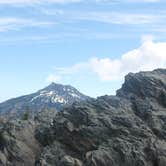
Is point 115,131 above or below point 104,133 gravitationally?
above

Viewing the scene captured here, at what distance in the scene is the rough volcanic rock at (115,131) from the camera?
74.1 m

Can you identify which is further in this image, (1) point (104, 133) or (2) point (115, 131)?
(1) point (104, 133)

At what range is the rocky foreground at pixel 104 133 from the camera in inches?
2928

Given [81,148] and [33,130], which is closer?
[81,148]

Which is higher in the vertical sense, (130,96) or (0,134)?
(130,96)

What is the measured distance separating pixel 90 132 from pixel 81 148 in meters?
3.67

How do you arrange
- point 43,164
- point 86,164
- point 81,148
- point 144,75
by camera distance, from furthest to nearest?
point 144,75, point 81,148, point 43,164, point 86,164

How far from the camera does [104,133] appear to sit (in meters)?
81.7

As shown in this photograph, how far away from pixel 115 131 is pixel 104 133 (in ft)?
6.94

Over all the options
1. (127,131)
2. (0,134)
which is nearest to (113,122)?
(127,131)

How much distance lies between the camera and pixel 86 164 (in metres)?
73.2

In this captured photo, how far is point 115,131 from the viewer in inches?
3189

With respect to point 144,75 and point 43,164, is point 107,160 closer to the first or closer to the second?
point 43,164

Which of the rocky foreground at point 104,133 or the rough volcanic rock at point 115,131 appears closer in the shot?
the rough volcanic rock at point 115,131
